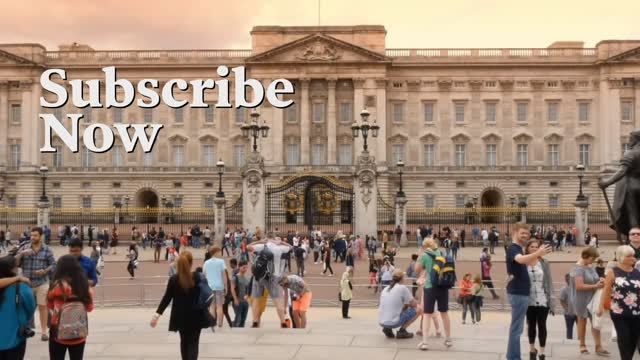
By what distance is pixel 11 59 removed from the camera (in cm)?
6962

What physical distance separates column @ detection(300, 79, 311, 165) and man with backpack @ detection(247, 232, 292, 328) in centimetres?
5309

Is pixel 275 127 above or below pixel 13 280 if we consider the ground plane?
above

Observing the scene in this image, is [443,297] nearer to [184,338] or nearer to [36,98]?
[184,338]

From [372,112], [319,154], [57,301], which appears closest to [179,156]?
[319,154]

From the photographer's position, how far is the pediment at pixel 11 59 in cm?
6938

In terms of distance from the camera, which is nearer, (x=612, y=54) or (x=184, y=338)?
(x=184, y=338)

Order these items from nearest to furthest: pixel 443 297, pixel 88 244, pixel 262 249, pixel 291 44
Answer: pixel 443 297 < pixel 262 249 < pixel 88 244 < pixel 291 44

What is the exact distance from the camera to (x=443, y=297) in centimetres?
1336

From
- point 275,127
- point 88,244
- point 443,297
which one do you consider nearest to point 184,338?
point 443,297

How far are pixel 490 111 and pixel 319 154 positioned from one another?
14937 mm

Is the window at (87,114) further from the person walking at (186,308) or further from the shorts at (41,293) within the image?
the person walking at (186,308)

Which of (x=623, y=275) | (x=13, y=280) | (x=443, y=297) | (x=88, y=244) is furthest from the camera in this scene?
(x=88, y=244)

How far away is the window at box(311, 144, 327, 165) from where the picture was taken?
70.2m

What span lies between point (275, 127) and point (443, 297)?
56.9m
